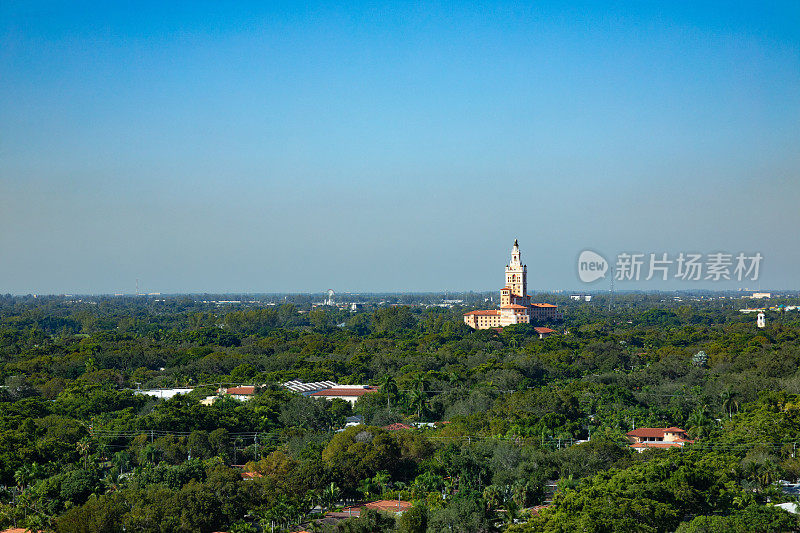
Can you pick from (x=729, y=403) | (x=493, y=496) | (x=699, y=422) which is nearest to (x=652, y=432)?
(x=699, y=422)

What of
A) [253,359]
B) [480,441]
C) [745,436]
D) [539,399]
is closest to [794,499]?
[745,436]

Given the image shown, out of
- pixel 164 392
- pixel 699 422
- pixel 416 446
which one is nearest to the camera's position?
pixel 416 446

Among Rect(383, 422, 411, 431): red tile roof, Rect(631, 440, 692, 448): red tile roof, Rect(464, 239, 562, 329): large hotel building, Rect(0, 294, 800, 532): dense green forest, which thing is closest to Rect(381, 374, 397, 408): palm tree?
Rect(0, 294, 800, 532): dense green forest

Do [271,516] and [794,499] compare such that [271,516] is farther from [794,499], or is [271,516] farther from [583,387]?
[583,387]

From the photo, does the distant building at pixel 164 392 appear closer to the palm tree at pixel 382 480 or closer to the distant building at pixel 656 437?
the palm tree at pixel 382 480

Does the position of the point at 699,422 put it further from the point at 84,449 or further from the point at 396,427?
the point at 84,449
